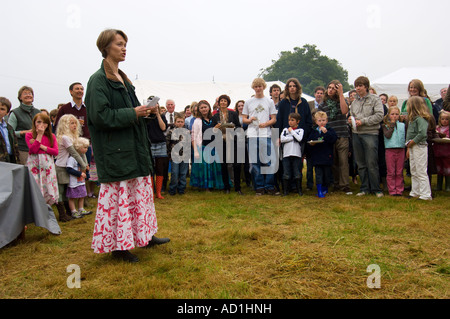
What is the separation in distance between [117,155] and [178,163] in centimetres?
393

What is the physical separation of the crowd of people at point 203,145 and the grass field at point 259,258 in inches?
15.5

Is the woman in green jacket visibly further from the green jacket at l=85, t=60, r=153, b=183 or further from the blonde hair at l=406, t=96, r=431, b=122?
the blonde hair at l=406, t=96, r=431, b=122

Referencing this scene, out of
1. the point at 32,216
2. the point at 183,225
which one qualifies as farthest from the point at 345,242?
the point at 32,216

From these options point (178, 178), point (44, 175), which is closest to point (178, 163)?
point (178, 178)

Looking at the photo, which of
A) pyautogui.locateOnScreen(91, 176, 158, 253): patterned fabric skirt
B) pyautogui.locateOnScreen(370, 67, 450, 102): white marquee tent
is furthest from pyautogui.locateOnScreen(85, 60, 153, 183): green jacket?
pyautogui.locateOnScreen(370, 67, 450, 102): white marquee tent

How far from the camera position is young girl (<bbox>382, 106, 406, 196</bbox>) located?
578cm

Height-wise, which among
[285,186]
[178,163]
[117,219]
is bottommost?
[285,186]

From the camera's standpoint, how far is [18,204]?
3.69 m

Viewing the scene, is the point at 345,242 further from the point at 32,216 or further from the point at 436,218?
the point at 32,216

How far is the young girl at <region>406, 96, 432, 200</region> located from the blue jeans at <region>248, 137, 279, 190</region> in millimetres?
2361

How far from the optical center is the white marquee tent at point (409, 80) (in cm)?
1308

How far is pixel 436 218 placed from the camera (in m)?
4.19

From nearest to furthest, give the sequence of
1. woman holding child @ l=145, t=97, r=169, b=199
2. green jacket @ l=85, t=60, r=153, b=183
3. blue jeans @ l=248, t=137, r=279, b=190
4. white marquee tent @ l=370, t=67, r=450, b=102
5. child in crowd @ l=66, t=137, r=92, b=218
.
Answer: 1. green jacket @ l=85, t=60, r=153, b=183
2. child in crowd @ l=66, t=137, r=92, b=218
3. blue jeans @ l=248, t=137, r=279, b=190
4. woman holding child @ l=145, t=97, r=169, b=199
5. white marquee tent @ l=370, t=67, r=450, b=102

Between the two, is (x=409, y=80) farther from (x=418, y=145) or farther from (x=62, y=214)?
(x=62, y=214)
